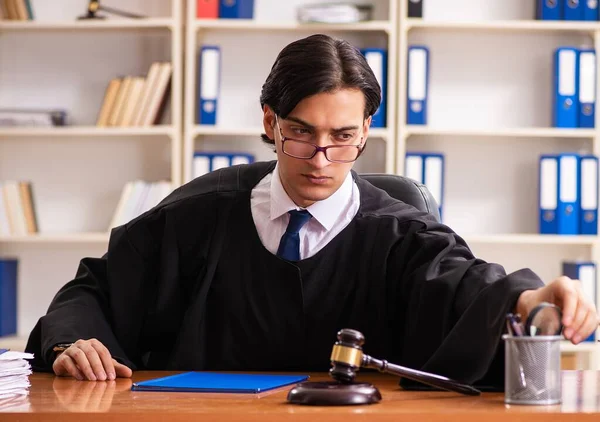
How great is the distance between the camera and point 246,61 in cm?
458

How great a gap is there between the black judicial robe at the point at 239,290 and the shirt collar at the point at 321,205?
0.04 m

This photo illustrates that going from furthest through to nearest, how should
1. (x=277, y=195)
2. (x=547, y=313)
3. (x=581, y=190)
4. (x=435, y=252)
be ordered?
(x=581, y=190) < (x=277, y=195) < (x=435, y=252) < (x=547, y=313)

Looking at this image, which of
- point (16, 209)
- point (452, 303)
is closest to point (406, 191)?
point (452, 303)

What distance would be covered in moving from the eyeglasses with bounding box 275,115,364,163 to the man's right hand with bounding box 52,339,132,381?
1.70ft

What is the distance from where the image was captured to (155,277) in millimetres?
2082

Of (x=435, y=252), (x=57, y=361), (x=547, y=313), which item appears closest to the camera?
(x=547, y=313)

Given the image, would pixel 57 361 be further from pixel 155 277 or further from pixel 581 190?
pixel 581 190

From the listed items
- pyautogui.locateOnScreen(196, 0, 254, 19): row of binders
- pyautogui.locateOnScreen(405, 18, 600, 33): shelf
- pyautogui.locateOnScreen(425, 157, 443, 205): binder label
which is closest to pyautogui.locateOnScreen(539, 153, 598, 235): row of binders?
pyautogui.locateOnScreen(425, 157, 443, 205): binder label

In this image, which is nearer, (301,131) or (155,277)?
(301,131)

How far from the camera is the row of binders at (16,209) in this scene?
4395 mm

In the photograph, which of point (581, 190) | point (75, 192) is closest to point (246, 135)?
point (75, 192)

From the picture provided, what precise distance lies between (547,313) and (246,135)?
3.26 m

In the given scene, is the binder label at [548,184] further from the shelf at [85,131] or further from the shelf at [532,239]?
the shelf at [85,131]

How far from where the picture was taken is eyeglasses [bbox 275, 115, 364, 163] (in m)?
1.88
